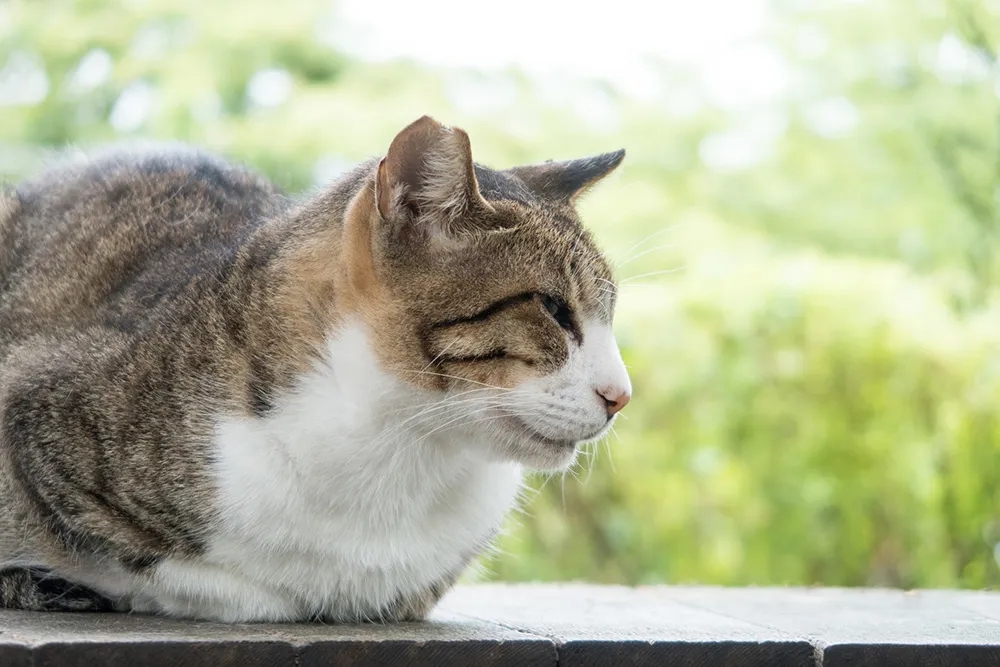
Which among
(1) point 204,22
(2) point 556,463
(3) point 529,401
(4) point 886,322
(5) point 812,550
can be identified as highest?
(3) point 529,401

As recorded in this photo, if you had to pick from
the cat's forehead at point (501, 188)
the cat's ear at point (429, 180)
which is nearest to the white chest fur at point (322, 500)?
the cat's ear at point (429, 180)

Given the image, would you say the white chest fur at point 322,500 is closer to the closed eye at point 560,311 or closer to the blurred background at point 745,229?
the closed eye at point 560,311

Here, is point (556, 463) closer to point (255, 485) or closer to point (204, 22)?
point (255, 485)

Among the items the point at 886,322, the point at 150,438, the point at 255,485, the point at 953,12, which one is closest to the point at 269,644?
the point at 255,485

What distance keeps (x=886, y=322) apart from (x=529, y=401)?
3315 mm

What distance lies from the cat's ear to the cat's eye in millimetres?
184

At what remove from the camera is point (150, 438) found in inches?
76.0

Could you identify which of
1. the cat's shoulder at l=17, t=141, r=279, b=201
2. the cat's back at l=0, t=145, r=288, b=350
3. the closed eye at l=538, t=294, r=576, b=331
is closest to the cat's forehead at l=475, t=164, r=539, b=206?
the closed eye at l=538, t=294, r=576, b=331

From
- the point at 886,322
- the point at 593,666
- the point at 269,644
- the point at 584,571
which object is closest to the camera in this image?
the point at 269,644

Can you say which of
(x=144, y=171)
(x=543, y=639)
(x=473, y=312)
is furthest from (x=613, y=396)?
(x=144, y=171)

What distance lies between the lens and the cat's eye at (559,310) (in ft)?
6.36

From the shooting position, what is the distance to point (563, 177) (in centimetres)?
227

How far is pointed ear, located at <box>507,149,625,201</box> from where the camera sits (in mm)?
2246

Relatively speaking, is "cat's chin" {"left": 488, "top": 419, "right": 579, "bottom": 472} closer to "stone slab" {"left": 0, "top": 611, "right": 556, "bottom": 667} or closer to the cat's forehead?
"stone slab" {"left": 0, "top": 611, "right": 556, "bottom": 667}
